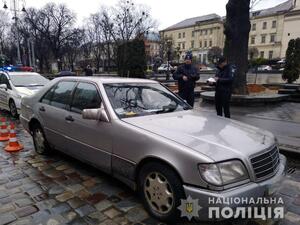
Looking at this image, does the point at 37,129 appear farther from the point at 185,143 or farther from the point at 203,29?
the point at 203,29

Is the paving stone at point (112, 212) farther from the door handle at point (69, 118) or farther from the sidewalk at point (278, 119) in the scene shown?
the sidewalk at point (278, 119)

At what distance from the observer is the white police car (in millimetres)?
8156

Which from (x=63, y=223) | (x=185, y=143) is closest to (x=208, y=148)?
(x=185, y=143)

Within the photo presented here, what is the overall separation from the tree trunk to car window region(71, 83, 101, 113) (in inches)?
309

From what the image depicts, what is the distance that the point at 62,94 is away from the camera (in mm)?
4402

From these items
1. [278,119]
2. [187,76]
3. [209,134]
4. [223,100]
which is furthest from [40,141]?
[278,119]

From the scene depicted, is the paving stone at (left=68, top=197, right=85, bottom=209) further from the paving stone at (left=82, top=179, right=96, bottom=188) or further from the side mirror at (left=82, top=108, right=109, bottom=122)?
the side mirror at (left=82, top=108, right=109, bottom=122)

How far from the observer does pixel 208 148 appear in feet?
8.36

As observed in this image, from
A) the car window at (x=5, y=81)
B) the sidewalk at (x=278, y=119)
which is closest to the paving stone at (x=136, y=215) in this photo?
the sidewalk at (x=278, y=119)

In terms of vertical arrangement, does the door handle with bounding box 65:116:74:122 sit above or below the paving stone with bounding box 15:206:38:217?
above

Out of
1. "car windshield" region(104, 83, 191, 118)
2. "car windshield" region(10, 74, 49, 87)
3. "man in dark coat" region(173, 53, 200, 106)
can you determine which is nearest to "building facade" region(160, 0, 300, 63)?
"car windshield" region(10, 74, 49, 87)

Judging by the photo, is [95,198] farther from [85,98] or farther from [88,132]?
[85,98]

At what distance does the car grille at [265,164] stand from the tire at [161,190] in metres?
0.77

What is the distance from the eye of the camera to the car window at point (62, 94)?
4243 millimetres
